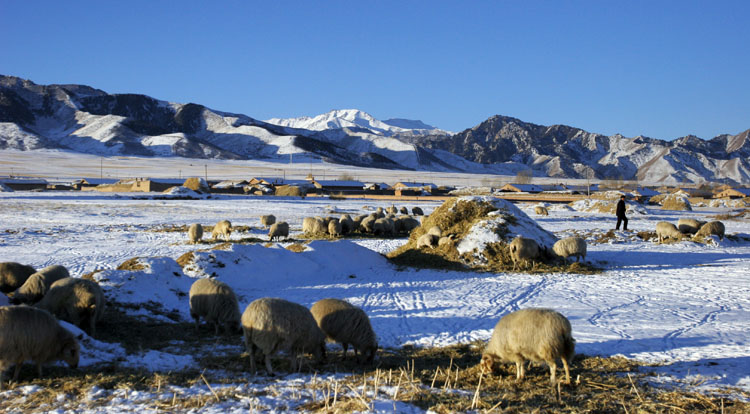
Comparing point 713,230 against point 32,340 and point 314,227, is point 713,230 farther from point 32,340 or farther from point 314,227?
point 32,340

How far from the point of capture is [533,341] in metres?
7.41

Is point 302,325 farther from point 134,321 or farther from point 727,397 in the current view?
point 727,397

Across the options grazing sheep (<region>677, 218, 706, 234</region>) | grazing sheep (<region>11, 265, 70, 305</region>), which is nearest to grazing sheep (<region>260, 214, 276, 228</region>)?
grazing sheep (<region>11, 265, 70, 305</region>)

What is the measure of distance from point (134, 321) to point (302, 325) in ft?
14.5

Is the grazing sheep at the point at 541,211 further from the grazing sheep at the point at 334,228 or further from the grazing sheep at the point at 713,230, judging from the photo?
the grazing sheep at the point at 334,228

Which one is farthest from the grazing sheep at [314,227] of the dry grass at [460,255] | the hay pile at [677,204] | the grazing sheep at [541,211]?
the hay pile at [677,204]

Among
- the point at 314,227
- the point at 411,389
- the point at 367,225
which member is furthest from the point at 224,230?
the point at 411,389

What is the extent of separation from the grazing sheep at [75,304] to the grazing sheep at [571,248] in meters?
14.3

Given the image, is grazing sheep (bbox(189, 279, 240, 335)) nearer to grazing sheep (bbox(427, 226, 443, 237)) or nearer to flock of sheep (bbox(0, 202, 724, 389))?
flock of sheep (bbox(0, 202, 724, 389))

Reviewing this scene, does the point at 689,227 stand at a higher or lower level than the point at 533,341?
higher

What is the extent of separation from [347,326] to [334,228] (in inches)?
644

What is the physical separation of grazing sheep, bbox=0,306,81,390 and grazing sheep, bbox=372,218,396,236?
19.5 metres

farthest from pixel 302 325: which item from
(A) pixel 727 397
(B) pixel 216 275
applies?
(B) pixel 216 275

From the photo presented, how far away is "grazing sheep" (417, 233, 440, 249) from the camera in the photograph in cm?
1995
